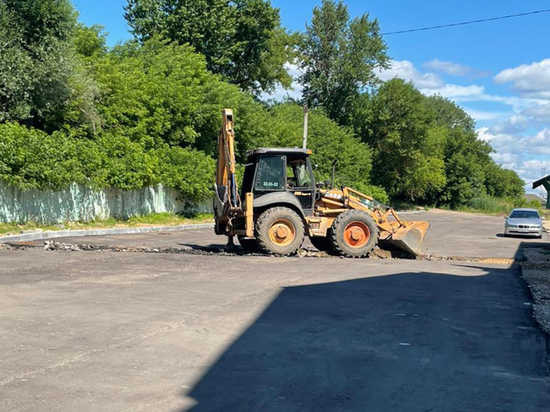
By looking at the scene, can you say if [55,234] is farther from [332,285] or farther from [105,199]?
[332,285]

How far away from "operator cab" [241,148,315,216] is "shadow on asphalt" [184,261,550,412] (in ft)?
22.3

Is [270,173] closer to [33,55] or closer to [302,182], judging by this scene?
[302,182]

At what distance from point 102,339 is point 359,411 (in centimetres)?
316

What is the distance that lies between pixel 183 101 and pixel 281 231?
61.9 feet

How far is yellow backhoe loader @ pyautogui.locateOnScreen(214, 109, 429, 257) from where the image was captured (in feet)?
55.2

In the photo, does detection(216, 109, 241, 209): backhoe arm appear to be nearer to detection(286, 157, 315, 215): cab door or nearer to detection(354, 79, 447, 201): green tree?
detection(286, 157, 315, 215): cab door

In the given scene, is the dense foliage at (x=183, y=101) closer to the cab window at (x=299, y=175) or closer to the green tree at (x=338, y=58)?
the green tree at (x=338, y=58)

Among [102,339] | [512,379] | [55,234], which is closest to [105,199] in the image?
[55,234]

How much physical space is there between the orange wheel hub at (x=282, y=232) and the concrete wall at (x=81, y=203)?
949 centimetres

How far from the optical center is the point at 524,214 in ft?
109

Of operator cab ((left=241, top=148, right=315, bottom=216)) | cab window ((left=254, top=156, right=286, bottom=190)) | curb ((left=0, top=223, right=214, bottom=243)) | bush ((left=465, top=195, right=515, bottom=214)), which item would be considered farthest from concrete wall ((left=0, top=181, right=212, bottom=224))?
bush ((left=465, top=195, right=515, bottom=214))

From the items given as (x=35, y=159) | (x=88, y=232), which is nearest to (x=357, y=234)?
(x=88, y=232)

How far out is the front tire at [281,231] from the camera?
1667 cm

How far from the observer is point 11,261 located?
13.4 m
